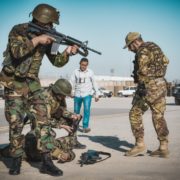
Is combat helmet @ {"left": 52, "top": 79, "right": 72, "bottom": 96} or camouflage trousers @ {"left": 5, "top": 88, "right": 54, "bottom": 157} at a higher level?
combat helmet @ {"left": 52, "top": 79, "right": 72, "bottom": 96}

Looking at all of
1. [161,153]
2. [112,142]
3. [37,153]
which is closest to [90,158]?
[37,153]

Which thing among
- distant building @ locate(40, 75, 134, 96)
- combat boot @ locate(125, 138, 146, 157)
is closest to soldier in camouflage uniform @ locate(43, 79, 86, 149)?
combat boot @ locate(125, 138, 146, 157)

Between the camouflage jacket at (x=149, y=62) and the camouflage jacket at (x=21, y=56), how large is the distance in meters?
1.63

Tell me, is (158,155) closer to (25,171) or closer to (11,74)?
(25,171)

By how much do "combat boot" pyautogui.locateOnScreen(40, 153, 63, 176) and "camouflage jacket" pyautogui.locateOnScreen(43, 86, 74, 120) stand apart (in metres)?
0.58

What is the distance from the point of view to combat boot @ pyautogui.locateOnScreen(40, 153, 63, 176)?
197 inches

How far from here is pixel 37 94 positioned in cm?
526

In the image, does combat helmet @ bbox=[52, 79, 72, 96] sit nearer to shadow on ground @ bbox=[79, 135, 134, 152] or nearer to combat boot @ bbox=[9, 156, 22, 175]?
combat boot @ bbox=[9, 156, 22, 175]

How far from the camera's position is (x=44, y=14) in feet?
17.0

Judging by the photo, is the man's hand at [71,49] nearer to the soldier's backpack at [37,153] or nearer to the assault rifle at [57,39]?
the assault rifle at [57,39]

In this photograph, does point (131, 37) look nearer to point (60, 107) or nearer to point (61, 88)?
point (61, 88)

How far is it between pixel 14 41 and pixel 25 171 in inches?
66.8

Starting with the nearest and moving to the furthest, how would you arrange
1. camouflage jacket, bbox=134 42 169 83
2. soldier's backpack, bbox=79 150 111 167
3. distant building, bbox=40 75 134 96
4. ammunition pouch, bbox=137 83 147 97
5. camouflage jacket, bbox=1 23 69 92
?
camouflage jacket, bbox=1 23 69 92 → soldier's backpack, bbox=79 150 111 167 → camouflage jacket, bbox=134 42 169 83 → ammunition pouch, bbox=137 83 147 97 → distant building, bbox=40 75 134 96

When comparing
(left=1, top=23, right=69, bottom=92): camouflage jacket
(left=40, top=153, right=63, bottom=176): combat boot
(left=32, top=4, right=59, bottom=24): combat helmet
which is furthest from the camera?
(left=32, top=4, right=59, bottom=24): combat helmet
